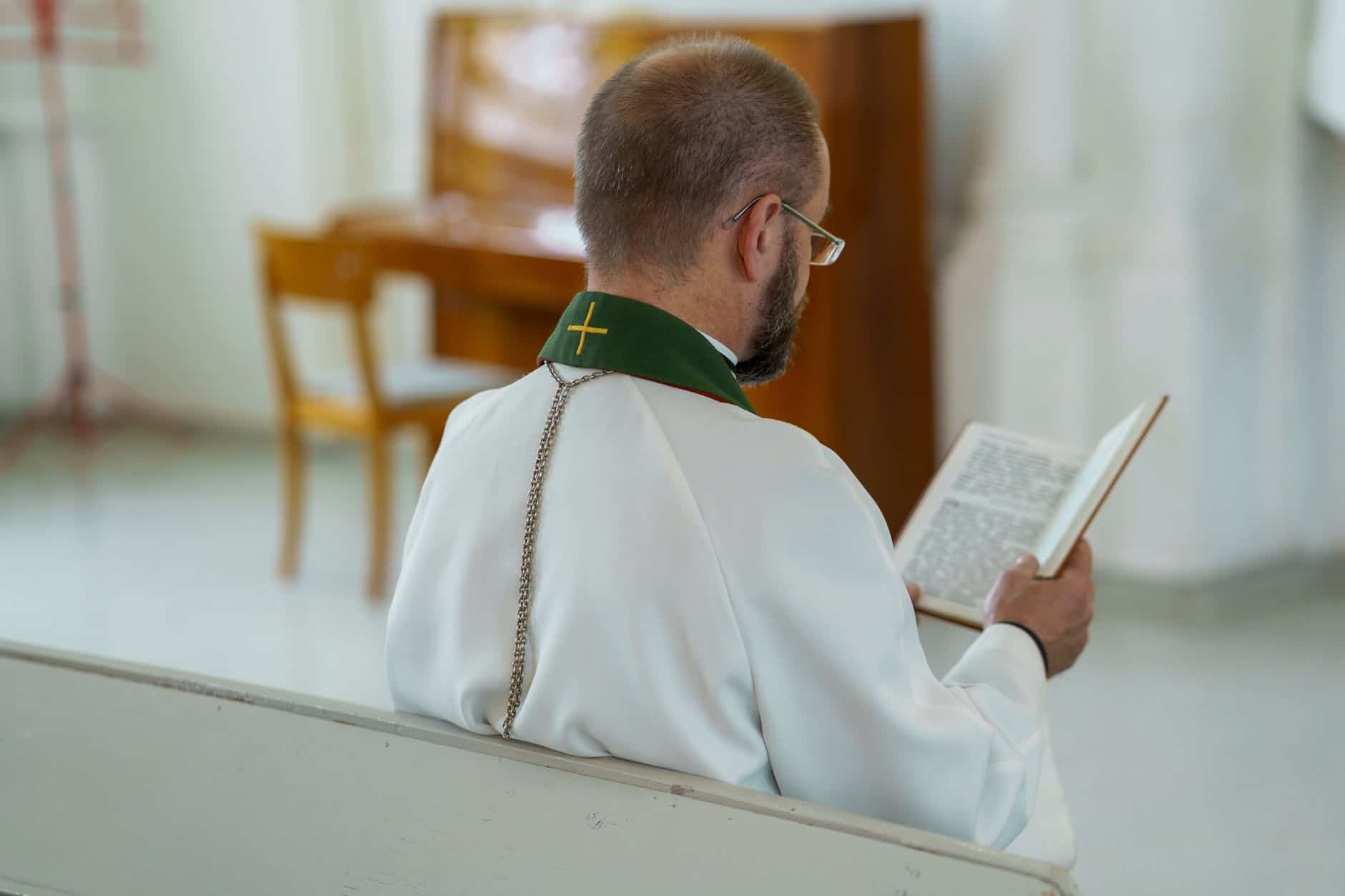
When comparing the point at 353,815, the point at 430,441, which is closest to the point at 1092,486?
the point at 353,815

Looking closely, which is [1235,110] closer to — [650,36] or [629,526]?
[650,36]

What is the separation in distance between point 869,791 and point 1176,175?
Answer: 2839 mm

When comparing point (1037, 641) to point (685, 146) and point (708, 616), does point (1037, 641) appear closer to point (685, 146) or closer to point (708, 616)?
point (708, 616)

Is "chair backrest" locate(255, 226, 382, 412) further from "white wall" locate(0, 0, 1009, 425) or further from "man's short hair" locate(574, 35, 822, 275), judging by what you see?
"man's short hair" locate(574, 35, 822, 275)

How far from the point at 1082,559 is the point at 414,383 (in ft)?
9.20

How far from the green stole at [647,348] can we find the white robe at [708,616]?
14mm

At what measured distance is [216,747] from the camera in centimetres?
140

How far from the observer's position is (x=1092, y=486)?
155 cm

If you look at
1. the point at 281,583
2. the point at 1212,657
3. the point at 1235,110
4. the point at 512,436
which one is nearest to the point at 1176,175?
the point at 1235,110

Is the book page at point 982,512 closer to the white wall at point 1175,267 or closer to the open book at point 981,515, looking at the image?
the open book at point 981,515

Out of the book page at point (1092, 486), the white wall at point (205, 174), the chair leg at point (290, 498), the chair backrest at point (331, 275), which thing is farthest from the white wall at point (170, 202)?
the book page at point (1092, 486)

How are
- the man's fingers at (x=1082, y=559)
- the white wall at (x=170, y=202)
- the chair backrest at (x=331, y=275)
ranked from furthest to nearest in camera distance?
the white wall at (x=170, y=202), the chair backrest at (x=331, y=275), the man's fingers at (x=1082, y=559)

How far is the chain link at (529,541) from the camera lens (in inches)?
50.7

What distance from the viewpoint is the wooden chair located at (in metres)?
3.91
